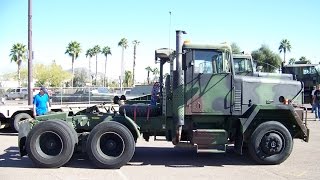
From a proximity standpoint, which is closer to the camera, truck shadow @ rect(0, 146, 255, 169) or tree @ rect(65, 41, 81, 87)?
truck shadow @ rect(0, 146, 255, 169)

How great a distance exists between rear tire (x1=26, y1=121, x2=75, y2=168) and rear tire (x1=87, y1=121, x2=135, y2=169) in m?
0.46

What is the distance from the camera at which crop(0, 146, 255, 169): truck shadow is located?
346 inches

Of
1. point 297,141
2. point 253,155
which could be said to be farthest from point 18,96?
point 253,155

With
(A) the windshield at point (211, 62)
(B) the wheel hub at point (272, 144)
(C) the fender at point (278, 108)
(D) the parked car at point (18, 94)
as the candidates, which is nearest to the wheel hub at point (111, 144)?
(A) the windshield at point (211, 62)

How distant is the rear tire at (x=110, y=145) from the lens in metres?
8.33

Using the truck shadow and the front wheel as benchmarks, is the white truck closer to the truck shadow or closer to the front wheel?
the truck shadow

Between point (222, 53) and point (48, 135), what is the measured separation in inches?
156

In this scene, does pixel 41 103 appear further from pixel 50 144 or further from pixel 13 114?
pixel 50 144

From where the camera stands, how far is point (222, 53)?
28.5ft

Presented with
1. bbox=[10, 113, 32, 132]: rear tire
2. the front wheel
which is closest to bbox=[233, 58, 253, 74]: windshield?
the front wheel

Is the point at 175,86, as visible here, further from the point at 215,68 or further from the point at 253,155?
the point at 253,155

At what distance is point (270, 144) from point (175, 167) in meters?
2.07

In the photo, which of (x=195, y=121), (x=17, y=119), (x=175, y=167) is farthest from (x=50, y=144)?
(x=17, y=119)

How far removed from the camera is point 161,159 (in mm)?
9430
